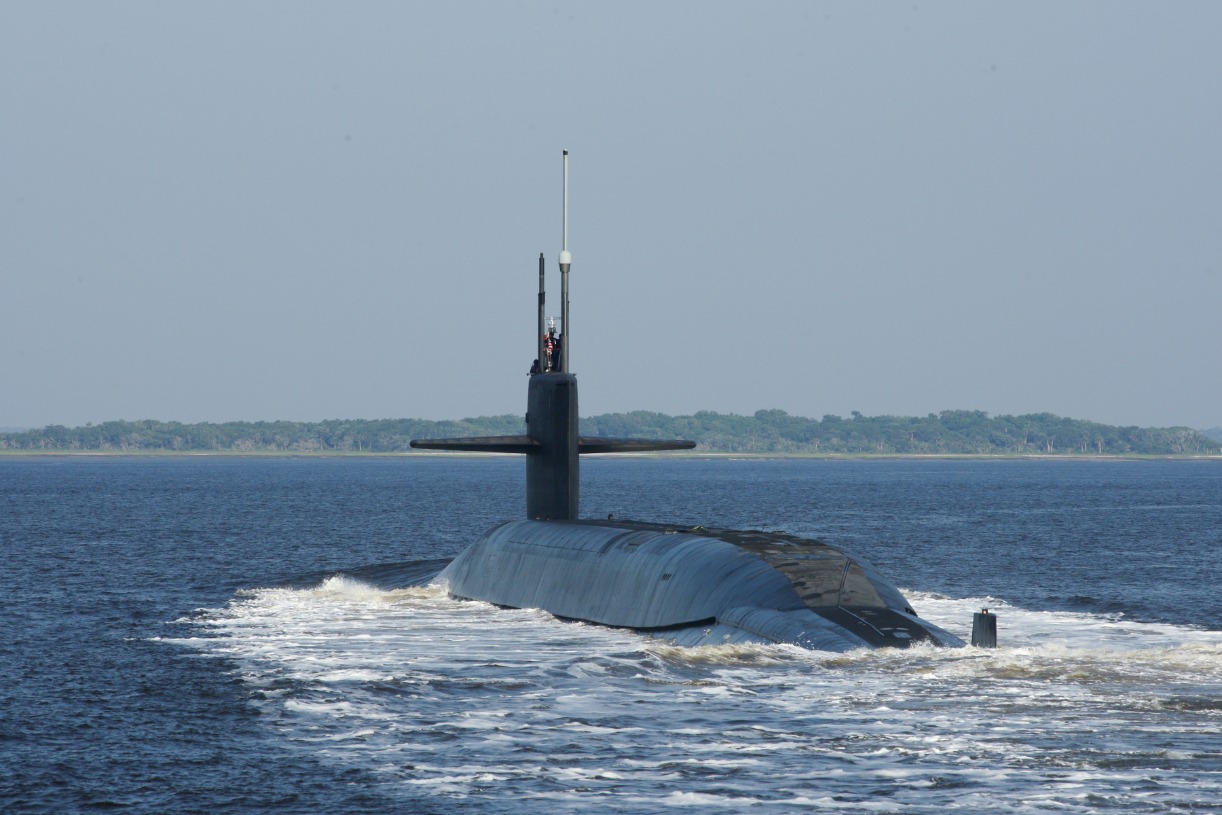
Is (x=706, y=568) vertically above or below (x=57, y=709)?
above

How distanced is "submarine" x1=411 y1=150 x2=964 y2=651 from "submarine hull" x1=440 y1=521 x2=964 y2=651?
3 cm

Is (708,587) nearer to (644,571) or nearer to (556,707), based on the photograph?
(644,571)

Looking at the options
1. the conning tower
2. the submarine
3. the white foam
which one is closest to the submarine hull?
the submarine

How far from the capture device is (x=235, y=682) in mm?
23031

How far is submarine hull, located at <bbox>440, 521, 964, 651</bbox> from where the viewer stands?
24.2 meters

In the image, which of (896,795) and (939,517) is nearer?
(896,795)

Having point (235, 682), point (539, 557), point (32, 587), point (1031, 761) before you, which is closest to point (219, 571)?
point (32, 587)

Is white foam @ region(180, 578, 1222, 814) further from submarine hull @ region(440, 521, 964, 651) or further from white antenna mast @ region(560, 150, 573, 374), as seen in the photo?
white antenna mast @ region(560, 150, 573, 374)

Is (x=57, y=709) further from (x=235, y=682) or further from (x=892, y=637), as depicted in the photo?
(x=892, y=637)

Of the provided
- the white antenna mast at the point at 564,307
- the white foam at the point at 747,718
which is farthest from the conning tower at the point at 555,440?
the white foam at the point at 747,718

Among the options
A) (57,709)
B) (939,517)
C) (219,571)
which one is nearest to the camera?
(57,709)

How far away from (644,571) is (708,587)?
248 centimetres

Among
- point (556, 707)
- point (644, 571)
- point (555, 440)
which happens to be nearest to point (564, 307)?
point (555, 440)

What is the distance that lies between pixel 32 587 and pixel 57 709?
64.8 feet
